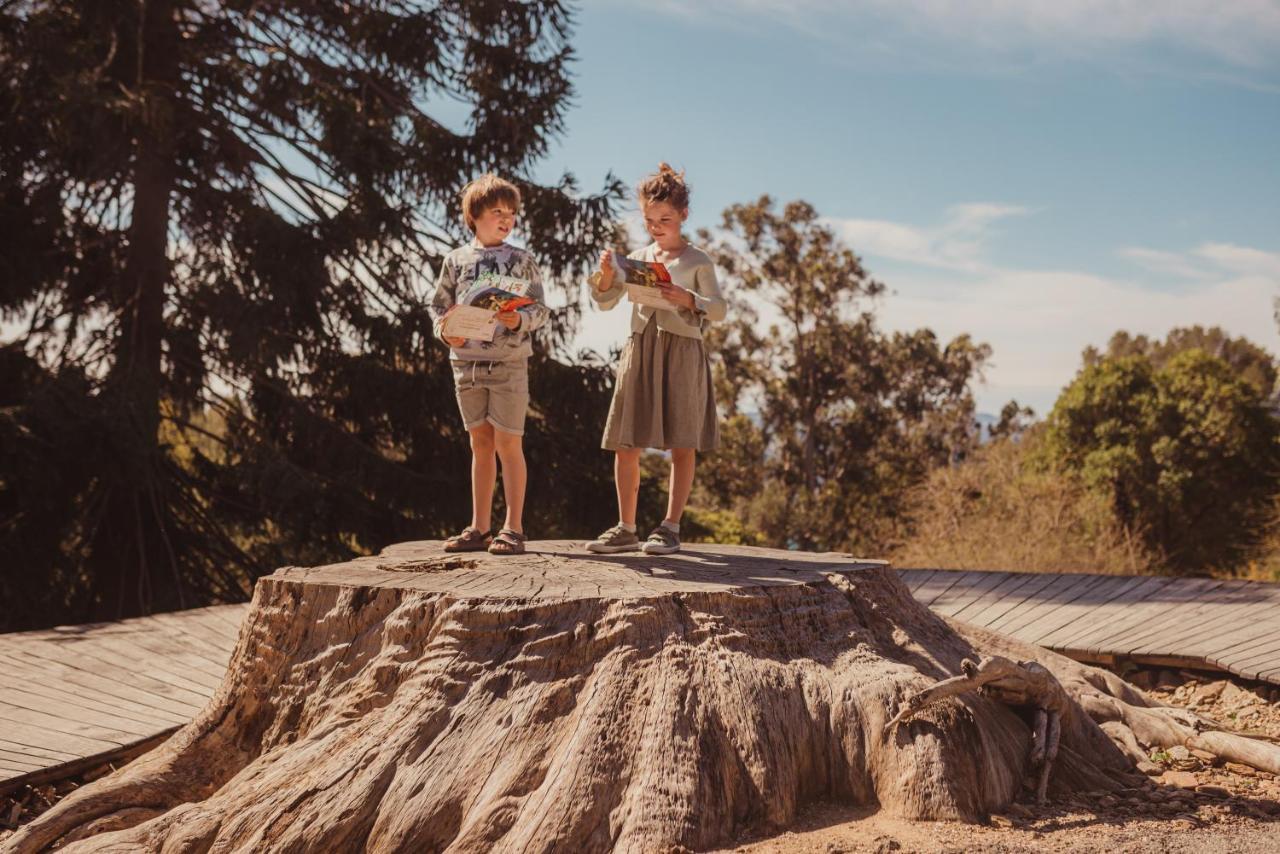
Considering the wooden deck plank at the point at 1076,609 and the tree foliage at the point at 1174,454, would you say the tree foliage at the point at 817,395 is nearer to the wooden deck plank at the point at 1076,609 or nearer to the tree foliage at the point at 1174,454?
the tree foliage at the point at 1174,454

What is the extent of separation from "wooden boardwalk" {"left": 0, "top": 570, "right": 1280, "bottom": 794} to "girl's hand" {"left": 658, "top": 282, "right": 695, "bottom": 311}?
8.88ft

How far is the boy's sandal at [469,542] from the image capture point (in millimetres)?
4457

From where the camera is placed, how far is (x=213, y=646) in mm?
6008

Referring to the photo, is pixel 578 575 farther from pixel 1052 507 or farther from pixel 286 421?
pixel 1052 507

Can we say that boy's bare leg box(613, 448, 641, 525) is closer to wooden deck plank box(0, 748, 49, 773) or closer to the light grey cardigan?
the light grey cardigan

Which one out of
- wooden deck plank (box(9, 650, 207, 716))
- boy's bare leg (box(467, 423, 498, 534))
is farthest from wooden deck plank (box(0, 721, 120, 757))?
boy's bare leg (box(467, 423, 498, 534))

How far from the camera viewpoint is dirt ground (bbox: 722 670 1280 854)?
285 centimetres

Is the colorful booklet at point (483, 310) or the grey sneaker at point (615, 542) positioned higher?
the colorful booklet at point (483, 310)

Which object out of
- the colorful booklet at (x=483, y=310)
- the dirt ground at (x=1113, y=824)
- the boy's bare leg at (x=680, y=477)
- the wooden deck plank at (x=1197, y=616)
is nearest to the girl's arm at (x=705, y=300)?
the boy's bare leg at (x=680, y=477)

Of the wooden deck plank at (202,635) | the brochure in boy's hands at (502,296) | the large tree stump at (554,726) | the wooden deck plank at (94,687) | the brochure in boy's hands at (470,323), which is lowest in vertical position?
the wooden deck plank at (94,687)

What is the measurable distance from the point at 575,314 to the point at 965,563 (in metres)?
5.11

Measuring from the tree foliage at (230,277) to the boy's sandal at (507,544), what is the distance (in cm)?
462

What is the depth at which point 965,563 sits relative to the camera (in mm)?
11984

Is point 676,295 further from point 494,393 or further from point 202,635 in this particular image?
point 202,635
